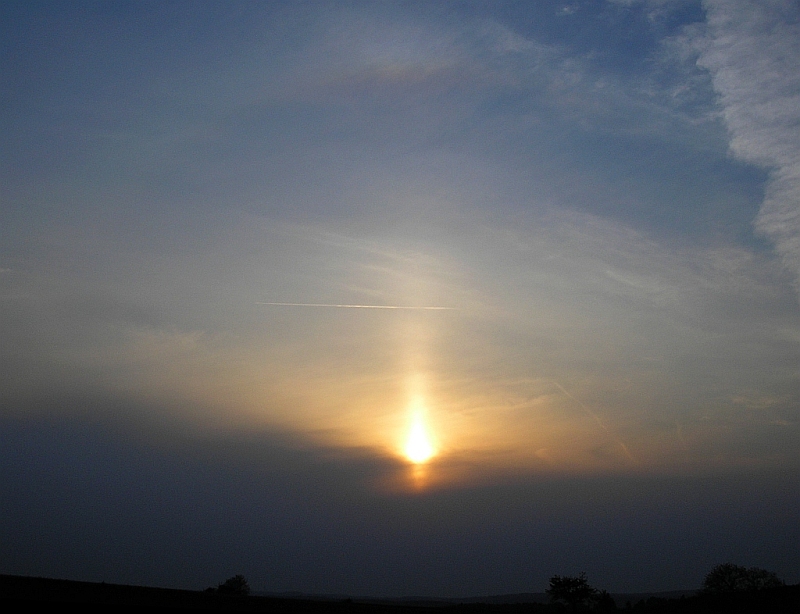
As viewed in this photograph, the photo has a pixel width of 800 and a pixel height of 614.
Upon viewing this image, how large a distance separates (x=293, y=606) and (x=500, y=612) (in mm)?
35053

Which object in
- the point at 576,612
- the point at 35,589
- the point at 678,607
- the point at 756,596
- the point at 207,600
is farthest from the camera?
the point at 576,612

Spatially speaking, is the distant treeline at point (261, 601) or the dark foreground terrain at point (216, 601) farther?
the dark foreground terrain at point (216, 601)

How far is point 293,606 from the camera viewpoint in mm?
71125

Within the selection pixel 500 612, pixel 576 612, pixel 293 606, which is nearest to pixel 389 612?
pixel 293 606

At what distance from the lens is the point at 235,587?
122 m

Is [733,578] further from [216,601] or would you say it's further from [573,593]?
[216,601]

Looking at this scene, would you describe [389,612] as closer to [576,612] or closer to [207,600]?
[207,600]

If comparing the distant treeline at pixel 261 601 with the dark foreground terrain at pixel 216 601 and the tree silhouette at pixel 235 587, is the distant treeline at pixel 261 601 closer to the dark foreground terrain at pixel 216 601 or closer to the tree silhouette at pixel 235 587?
the dark foreground terrain at pixel 216 601

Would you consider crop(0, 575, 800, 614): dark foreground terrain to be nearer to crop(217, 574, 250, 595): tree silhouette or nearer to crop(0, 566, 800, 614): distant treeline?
crop(0, 566, 800, 614): distant treeline

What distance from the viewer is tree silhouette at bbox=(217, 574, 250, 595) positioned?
119 m

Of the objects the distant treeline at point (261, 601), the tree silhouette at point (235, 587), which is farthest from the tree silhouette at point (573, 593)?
the tree silhouette at point (235, 587)

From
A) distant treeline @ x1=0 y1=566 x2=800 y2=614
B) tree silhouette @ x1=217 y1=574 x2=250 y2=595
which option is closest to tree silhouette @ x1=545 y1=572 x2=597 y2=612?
distant treeline @ x1=0 y1=566 x2=800 y2=614

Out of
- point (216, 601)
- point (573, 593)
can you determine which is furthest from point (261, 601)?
point (573, 593)

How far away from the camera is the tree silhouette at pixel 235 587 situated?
119 metres
